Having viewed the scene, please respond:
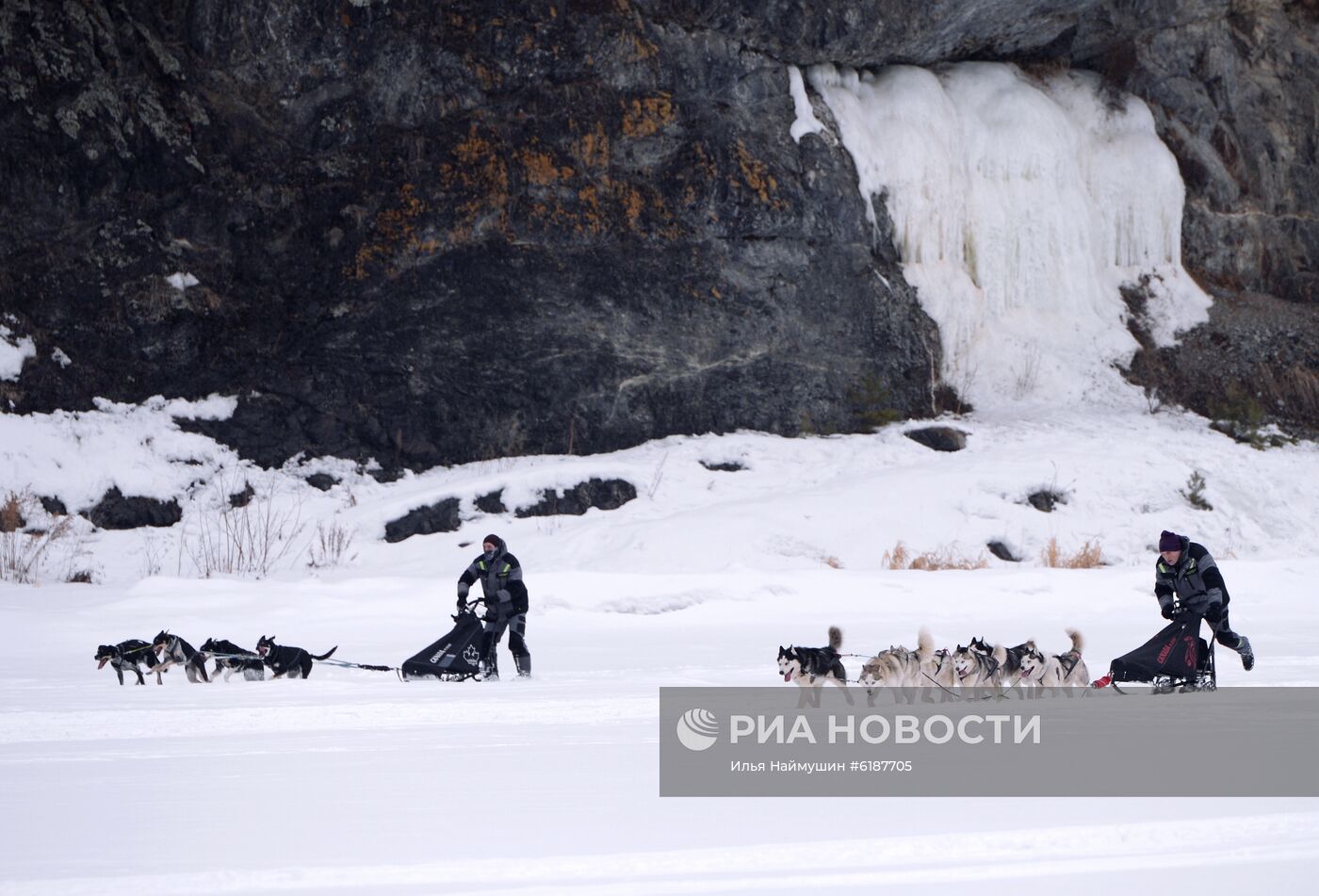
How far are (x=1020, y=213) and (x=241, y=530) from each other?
576 inches

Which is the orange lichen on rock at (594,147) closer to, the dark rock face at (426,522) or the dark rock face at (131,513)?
the dark rock face at (426,522)

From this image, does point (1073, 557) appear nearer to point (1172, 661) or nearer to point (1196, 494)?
point (1196, 494)

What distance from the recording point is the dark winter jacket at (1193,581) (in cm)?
760

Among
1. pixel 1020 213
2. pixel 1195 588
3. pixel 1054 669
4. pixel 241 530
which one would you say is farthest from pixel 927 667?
pixel 1020 213

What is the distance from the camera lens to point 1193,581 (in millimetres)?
7711

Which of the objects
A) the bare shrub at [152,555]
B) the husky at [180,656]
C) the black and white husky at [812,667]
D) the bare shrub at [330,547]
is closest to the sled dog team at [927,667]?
the black and white husky at [812,667]

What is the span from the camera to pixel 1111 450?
Result: 714 inches

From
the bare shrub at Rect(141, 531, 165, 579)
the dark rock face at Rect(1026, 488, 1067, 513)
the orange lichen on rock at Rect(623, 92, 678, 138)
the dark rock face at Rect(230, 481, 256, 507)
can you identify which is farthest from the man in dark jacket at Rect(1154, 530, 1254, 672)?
the orange lichen on rock at Rect(623, 92, 678, 138)

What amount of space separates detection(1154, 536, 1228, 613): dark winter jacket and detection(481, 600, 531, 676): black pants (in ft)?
14.5

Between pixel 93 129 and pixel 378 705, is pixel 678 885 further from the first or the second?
pixel 93 129

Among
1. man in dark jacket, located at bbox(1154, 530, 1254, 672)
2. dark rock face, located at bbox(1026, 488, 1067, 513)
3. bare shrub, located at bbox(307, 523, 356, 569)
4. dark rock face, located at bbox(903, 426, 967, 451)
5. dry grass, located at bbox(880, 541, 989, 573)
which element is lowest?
man in dark jacket, located at bbox(1154, 530, 1254, 672)

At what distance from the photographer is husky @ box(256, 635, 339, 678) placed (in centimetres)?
871

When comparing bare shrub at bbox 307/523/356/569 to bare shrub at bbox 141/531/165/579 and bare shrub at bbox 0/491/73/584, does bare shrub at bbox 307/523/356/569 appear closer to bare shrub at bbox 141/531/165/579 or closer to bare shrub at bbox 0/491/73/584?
bare shrub at bbox 141/531/165/579

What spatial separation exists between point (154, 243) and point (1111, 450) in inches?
591
